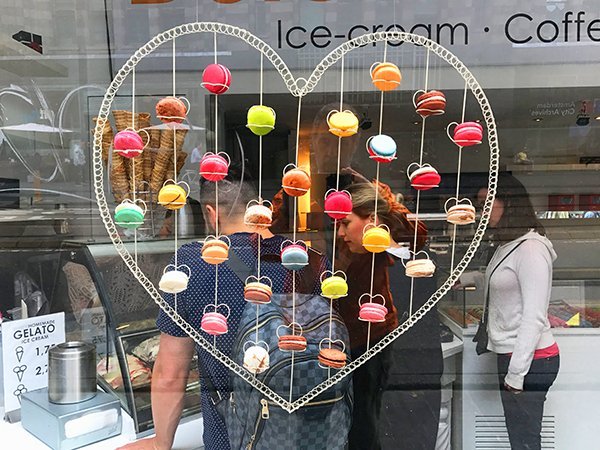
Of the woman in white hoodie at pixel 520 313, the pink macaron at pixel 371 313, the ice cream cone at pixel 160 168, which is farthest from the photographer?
the woman in white hoodie at pixel 520 313

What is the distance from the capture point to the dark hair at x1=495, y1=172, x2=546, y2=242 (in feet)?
6.63

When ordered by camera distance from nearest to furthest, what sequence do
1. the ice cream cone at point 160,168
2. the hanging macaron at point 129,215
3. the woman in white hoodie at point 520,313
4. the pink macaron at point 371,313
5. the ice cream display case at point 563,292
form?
1. the hanging macaron at point 129,215
2. the pink macaron at point 371,313
3. the ice cream cone at point 160,168
4. the woman in white hoodie at point 520,313
5. the ice cream display case at point 563,292

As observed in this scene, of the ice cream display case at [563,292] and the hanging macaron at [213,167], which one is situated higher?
the hanging macaron at [213,167]

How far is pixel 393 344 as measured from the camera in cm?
188

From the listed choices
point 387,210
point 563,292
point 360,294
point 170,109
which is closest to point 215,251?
point 170,109

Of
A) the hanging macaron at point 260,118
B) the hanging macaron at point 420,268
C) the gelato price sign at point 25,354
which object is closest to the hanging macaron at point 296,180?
the hanging macaron at point 260,118

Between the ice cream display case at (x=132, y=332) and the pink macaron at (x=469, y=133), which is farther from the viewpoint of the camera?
the ice cream display case at (x=132, y=332)

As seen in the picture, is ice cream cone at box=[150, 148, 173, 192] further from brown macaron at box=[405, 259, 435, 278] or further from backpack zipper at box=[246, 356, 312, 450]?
brown macaron at box=[405, 259, 435, 278]

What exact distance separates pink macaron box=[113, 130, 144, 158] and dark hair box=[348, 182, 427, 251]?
63 centimetres

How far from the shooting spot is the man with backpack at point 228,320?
1434mm

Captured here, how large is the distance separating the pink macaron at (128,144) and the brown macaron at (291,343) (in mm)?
614

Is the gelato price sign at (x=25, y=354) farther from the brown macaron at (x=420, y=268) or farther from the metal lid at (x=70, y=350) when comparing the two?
the brown macaron at (x=420, y=268)

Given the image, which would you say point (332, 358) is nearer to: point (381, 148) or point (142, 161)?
point (381, 148)

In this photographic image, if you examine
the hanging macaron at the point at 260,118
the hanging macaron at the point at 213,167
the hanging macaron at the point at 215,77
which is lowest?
the hanging macaron at the point at 213,167
